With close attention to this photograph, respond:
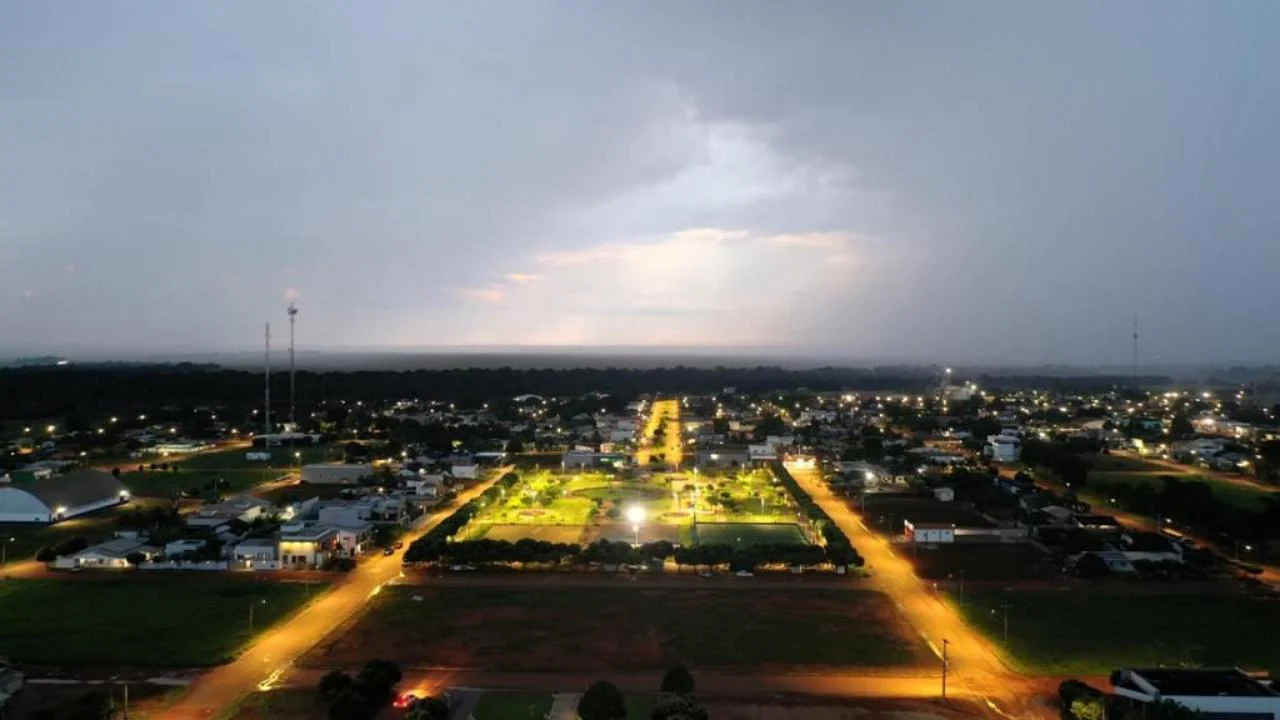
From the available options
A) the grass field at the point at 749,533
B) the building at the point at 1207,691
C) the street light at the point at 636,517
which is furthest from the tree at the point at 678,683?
the street light at the point at 636,517

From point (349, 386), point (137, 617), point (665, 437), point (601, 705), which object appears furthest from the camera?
point (349, 386)

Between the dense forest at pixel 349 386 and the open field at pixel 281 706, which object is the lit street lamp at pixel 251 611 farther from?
the dense forest at pixel 349 386

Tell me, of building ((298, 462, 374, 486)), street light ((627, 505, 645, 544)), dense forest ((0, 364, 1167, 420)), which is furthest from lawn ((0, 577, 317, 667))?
dense forest ((0, 364, 1167, 420))

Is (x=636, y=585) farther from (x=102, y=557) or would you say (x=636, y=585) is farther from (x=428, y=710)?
(x=102, y=557)

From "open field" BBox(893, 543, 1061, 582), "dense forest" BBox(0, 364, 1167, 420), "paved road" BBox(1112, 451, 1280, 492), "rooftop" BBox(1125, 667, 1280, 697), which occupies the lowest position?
"open field" BBox(893, 543, 1061, 582)

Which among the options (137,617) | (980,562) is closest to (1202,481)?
(980,562)

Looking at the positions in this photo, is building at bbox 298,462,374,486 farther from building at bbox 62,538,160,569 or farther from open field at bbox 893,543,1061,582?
open field at bbox 893,543,1061,582
